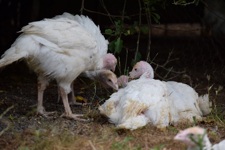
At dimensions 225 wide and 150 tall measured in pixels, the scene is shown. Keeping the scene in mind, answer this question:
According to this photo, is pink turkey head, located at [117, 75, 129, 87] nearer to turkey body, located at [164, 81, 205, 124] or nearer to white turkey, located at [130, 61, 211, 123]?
white turkey, located at [130, 61, 211, 123]

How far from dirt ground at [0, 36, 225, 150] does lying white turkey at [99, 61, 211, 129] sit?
86 millimetres

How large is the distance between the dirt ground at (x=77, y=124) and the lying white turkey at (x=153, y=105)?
86 mm

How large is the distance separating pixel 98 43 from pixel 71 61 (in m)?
0.53

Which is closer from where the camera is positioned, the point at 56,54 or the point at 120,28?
the point at 56,54

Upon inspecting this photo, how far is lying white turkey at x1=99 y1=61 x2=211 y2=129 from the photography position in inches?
183

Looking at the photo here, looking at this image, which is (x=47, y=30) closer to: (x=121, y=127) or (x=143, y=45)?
(x=121, y=127)

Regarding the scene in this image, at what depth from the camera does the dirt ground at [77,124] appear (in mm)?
4117

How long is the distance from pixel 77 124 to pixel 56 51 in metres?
0.67

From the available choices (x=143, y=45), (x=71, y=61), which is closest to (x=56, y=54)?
(x=71, y=61)

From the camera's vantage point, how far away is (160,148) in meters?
4.02

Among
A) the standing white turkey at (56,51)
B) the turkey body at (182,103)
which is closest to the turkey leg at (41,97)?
the standing white turkey at (56,51)

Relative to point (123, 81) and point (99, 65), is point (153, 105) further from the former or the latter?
point (99, 65)

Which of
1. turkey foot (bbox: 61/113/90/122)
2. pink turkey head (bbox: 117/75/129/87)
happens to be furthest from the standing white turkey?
pink turkey head (bbox: 117/75/129/87)

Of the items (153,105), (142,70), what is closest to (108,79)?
(142,70)
